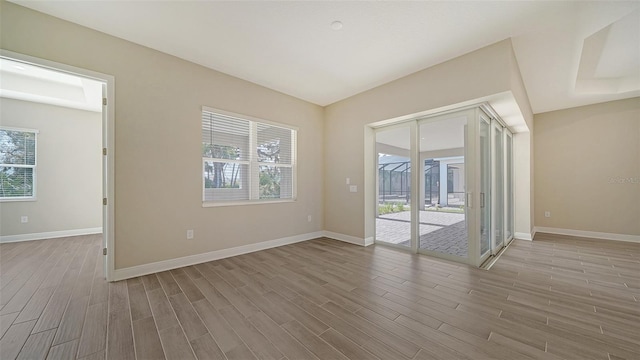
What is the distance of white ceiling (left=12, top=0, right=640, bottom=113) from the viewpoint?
7.57 ft

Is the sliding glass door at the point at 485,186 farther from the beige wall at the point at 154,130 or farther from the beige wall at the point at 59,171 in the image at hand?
the beige wall at the point at 59,171

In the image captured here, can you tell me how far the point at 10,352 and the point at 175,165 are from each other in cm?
215

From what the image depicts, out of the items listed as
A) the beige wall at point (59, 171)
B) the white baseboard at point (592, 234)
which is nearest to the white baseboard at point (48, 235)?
the beige wall at point (59, 171)

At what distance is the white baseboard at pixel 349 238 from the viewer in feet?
14.3

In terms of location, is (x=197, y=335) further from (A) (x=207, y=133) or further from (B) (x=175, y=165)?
(A) (x=207, y=133)

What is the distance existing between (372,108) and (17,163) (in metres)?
7.15

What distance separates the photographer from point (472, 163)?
10.7 feet

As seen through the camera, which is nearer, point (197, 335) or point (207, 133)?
point (197, 335)

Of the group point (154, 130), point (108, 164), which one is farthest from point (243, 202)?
point (108, 164)

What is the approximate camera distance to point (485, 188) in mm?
3549

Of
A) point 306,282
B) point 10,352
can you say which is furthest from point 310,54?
point 10,352

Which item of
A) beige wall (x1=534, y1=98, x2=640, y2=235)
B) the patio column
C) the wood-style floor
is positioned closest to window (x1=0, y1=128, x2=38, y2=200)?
the wood-style floor

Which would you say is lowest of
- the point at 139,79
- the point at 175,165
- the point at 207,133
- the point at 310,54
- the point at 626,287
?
the point at 626,287

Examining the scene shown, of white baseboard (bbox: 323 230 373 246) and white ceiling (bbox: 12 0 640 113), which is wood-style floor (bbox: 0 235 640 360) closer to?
white baseboard (bbox: 323 230 373 246)
